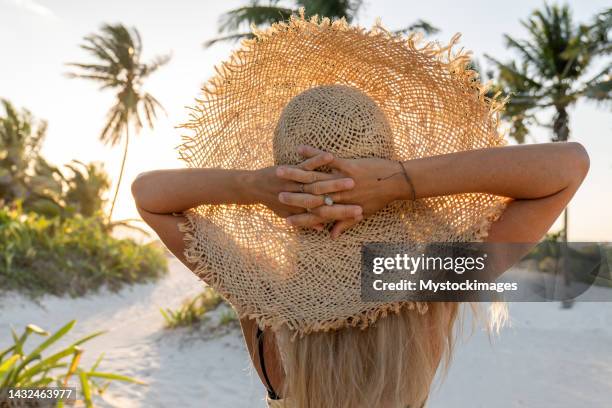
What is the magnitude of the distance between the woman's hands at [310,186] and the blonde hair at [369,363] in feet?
0.75

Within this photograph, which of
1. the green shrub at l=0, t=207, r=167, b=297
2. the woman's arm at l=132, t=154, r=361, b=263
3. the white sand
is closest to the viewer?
the woman's arm at l=132, t=154, r=361, b=263

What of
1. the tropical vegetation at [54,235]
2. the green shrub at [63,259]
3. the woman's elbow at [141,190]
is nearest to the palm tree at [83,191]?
the tropical vegetation at [54,235]

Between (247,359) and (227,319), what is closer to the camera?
(247,359)

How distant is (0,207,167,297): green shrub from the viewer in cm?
809

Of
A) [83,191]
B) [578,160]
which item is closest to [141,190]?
[578,160]

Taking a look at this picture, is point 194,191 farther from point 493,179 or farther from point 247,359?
point 247,359

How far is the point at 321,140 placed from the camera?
0.92 meters

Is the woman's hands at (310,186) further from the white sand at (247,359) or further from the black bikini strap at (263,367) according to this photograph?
the white sand at (247,359)

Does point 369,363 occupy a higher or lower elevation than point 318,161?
lower

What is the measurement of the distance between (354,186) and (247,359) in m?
5.74

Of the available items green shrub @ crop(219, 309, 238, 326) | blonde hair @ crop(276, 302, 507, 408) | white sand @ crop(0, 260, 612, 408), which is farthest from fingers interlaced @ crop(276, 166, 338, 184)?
green shrub @ crop(219, 309, 238, 326)

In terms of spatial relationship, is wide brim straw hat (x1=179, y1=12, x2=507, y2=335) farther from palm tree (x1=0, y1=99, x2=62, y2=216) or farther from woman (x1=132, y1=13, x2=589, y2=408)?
palm tree (x1=0, y1=99, x2=62, y2=216)

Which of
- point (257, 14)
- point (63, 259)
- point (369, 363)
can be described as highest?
point (257, 14)

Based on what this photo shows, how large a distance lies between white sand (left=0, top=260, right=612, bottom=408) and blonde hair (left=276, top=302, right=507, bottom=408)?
2409 mm
